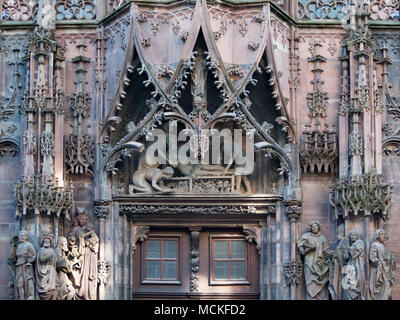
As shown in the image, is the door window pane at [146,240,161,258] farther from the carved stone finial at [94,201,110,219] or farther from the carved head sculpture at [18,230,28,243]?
the carved head sculpture at [18,230,28,243]

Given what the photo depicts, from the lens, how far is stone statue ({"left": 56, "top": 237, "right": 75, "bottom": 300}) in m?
20.7

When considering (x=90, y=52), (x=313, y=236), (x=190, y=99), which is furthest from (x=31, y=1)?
(x=313, y=236)

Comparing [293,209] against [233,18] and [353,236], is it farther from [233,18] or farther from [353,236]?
[233,18]

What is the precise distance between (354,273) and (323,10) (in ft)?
14.9

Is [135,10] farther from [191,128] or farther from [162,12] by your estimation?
[191,128]

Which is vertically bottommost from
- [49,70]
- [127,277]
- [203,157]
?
[127,277]

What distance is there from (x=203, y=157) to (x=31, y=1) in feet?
13.1

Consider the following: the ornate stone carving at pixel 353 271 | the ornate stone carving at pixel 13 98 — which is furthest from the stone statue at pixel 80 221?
the ornate stone carving at pixel 353 271

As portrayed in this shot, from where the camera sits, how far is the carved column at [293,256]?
21.0 m

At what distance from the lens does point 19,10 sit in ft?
72.8

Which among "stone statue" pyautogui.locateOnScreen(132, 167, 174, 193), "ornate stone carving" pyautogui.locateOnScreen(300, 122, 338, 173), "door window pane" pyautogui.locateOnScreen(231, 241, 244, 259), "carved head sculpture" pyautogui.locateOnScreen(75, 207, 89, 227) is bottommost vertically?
"door window pane" pyautogui.locateOnScreen(231, 241, 244, 259)

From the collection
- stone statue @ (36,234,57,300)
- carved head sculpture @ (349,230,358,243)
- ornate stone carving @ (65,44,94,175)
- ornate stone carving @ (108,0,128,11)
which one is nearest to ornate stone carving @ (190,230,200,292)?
ornate stone carving @ (65,44,94,175)

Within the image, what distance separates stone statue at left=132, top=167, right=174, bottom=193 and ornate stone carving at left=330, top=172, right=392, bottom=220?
9.09 ft

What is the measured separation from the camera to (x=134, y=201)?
21406 mm
